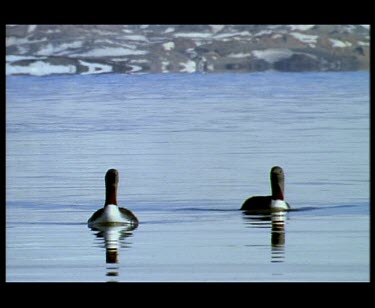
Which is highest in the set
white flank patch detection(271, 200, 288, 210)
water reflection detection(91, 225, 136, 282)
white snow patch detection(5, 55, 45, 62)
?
white snow patch detection(5, 55, 45, 62)

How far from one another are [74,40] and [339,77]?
8.95 metres

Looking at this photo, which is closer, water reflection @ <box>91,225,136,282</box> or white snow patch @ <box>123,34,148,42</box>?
water reflection @ <box>91,225,136,282</box>

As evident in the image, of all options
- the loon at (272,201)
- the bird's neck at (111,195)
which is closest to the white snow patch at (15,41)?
the loon at (272,201)

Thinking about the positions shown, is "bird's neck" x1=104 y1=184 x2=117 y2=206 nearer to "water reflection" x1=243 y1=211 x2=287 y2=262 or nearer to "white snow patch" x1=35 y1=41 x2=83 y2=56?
"water reflection" x1=243 y1=211 x2=287 y2=262

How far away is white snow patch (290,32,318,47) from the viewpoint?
40469 mm

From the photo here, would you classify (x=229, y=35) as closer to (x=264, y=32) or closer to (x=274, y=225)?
(x=264, y=32)

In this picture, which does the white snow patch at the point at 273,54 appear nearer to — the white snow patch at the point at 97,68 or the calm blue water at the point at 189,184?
the calm blue water at the point at 189,184

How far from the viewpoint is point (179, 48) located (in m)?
40.5

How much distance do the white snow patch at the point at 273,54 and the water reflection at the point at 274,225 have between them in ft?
78.5

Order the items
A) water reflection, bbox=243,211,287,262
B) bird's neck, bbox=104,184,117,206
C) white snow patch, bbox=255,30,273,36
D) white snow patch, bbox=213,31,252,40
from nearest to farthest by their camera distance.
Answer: water reflection, bbox=243,211,287,262 → bird's neck, bbox=104,184,117,206 → white snow patch, bbox=213,31,252,40 → white snow patch, bbox=255,30,273,36

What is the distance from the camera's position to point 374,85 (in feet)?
36.7

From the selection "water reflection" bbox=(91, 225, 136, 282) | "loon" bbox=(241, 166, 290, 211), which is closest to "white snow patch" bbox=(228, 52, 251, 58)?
"loon" bbox=(241, 166, 290, 211)
